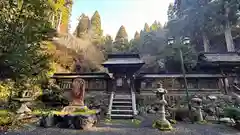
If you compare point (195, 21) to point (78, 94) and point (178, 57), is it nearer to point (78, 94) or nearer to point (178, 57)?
point (178, 57)

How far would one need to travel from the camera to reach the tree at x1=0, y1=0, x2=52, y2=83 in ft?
17.0

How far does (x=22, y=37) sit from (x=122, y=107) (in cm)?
658

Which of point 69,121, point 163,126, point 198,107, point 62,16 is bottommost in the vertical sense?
point 163,126

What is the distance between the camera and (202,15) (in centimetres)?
1830

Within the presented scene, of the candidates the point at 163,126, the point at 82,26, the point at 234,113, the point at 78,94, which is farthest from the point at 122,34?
the point at 163,126

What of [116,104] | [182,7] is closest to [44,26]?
[116,104]

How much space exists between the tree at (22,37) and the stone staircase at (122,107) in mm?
4731

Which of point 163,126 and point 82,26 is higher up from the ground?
point 82,26

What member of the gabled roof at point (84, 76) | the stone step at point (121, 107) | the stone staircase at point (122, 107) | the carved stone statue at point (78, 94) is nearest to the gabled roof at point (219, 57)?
the stone staircase at point (122, 107)

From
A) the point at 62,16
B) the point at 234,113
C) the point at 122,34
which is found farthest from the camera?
the point at 122,34

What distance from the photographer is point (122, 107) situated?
9.20 metres

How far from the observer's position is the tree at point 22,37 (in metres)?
5.18

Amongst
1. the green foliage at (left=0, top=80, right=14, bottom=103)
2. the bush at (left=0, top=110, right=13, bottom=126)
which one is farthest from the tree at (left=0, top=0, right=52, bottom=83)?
the green foliage at (left=0, top=80, right=14, bottom=103)

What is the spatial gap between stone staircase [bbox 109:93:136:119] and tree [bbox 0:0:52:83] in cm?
473
